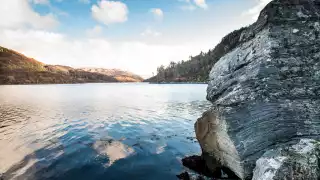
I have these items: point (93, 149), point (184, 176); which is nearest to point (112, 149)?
point (93, 149)

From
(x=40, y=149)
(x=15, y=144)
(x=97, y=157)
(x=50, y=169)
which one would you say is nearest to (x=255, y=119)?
(x=97, y=157)

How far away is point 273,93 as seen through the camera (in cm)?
960

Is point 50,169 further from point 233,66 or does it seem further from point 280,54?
point 280,54

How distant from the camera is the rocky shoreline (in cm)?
902

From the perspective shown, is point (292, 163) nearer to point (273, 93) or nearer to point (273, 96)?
point (273, 96)

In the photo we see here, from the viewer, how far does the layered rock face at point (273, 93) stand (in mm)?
9094

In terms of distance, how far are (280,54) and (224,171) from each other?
247 inches

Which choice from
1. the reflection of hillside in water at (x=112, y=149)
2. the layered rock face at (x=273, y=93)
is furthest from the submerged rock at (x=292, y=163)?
the reflection of hillside in water at (x=112, y=149)

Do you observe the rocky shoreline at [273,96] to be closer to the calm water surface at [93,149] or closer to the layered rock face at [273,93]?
the layered rock face at [273,93]

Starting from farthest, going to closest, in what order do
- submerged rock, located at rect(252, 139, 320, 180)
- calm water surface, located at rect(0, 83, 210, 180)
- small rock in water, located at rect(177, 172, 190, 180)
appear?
calm water surface, located at rect(0, 83, 210, 180)
small rock in water, located at rect(177, 172, 190, 180)
submerged rock, located at rect(252, 139, 320, 180)

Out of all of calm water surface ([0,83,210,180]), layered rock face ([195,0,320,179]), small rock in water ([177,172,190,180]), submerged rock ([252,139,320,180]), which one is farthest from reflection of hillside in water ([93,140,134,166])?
submerged rock ([252,139,320,180])

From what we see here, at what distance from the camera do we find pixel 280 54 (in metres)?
9.95

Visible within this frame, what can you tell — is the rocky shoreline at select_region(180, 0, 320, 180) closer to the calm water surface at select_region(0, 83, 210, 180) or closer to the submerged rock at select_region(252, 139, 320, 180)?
the submerged rock at select_region(252, 139, 320, 180)

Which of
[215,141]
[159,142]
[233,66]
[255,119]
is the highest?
[233,66]
